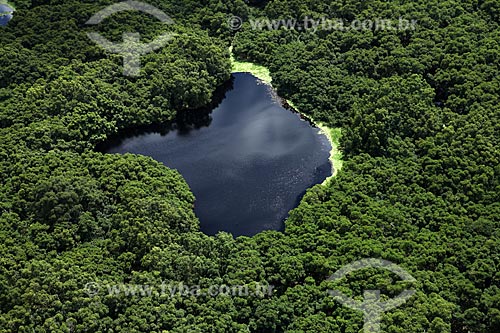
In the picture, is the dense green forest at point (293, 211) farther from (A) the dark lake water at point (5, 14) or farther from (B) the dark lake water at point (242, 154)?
(A) the dark lake water at point (5, 14)

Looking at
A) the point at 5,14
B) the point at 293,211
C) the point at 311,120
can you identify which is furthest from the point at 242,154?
the point at 5,14

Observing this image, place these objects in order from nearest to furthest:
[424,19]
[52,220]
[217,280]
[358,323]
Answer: [358,323]
[217,280]
[52,220]
[424,19]

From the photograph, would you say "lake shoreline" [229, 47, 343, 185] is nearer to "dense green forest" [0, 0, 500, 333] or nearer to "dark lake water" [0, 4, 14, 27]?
"dense green forest" [0, 0, 500, 333]

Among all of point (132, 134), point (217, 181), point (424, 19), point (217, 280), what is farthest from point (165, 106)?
point (424, 19)

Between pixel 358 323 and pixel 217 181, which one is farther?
pixel 217 181

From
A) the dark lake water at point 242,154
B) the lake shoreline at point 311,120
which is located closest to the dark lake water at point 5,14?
the dark lake water at point 242,154

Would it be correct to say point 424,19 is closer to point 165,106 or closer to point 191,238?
point 165,106

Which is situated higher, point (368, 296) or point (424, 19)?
point (424, 19)

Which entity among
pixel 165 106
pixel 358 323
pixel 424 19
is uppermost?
pixel 424 19
